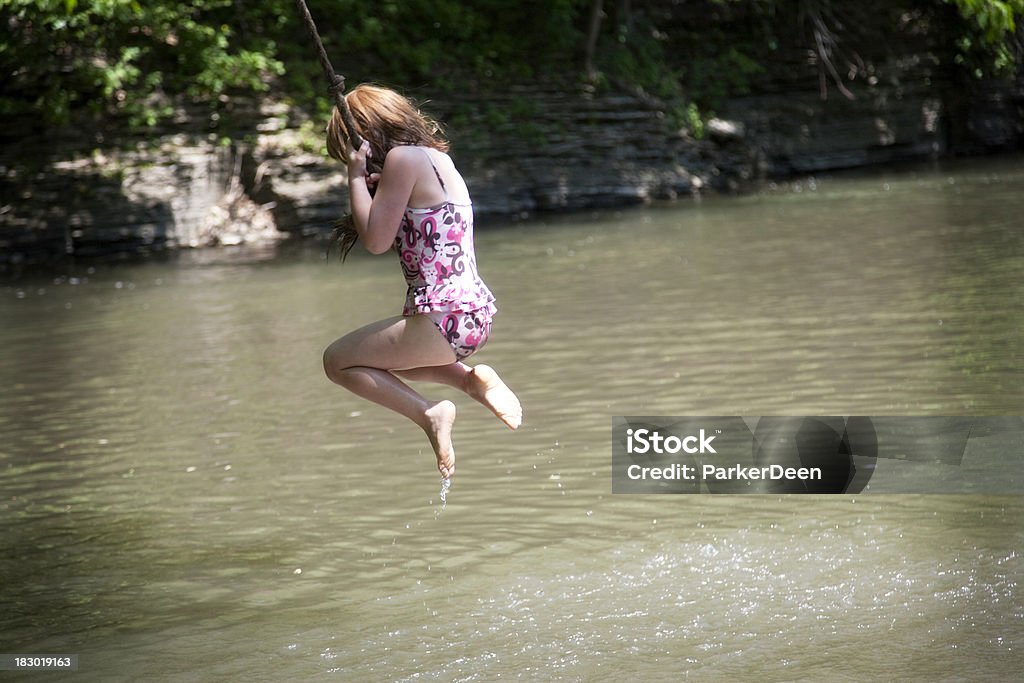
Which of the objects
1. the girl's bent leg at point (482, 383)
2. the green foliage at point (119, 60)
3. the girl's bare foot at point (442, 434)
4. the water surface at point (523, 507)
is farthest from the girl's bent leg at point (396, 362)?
the green foliage at point (119, 60)

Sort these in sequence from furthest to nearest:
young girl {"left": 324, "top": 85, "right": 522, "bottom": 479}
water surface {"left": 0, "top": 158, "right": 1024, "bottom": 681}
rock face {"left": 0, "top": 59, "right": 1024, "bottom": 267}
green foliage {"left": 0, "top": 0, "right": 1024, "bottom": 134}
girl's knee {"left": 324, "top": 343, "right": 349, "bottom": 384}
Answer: green foliage {"left": 0, "top": 0, "right": 1024, "bottom": 134} → rock face {"left": 0, "top": 59, "right": 1024, "bottom": 267} → girl's knee {"left": 324, "top": 343, "right": 349, "bottom": 384} → water surface {"left": 0, "top": 158, "right": 1024, "bottom": 681} → young girl {"left": 324, "top": 85, "right": 522, "bottom": 479}

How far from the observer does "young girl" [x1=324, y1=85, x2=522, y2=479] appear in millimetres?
4395

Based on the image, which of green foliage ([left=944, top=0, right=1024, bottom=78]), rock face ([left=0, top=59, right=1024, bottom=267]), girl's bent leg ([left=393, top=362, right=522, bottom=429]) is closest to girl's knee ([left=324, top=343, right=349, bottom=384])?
girl's bent leg ([left=393, top=362, right=522, bottom=429])

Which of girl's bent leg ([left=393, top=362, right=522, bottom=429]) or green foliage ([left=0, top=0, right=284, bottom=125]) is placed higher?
green foliage ([left=0, top=0, right=284, bottom=125])

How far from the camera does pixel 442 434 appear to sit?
4.73 metres

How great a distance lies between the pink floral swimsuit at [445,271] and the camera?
14.7 ft

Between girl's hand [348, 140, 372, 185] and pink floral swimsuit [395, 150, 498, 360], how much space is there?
21cm

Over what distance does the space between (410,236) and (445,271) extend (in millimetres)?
172

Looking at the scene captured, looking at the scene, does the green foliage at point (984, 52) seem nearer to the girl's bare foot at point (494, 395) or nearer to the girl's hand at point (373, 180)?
the girl's bare foot at point (494, 395)

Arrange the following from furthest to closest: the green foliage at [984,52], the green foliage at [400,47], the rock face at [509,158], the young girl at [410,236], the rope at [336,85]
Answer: the green foliage at [984,52], the green foliage at [400,47], the rock face at [509,158], the young girl at [410,236], the rope at [336,85]

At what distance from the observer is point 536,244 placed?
17234 millimetres

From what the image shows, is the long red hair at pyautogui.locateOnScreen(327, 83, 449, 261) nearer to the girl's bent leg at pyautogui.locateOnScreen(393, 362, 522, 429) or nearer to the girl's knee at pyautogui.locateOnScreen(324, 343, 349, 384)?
the girl's knee at pyautogui.locateOnScreen(324, 343, 349, 384)

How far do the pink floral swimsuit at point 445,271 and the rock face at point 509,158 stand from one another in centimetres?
1587

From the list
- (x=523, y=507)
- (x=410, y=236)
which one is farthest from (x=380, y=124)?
(x=523, y=507)
